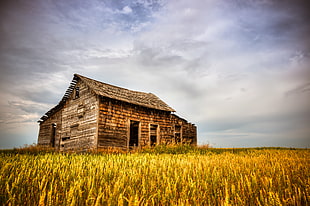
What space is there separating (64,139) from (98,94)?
6.15 metres

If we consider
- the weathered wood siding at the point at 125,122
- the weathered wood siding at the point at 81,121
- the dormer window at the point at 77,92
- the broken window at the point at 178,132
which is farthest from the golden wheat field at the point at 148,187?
the broken window at the point at 178,132

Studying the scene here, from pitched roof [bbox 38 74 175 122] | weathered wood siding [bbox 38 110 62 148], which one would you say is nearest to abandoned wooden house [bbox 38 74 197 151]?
pitched roof [bbox 38 74 175 122]

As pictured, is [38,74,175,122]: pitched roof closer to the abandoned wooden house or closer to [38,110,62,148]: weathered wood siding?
the abandoned wooden house

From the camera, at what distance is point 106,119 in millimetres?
13391

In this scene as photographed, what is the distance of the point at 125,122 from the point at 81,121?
132 inches

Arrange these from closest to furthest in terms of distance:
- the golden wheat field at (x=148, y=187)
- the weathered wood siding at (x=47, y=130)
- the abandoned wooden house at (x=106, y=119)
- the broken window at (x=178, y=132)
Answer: the golden wheat field at (x=148, y=187), the abandoned wooden house at (x=106, y=119), the broken window at (x=178, y=132), the weathered wood siding at (x=47, y=130)

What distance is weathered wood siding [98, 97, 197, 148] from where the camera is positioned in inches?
521

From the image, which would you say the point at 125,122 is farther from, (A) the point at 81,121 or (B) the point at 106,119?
(A) the point at 81,121

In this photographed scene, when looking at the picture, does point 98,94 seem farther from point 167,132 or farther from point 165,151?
point 167,132

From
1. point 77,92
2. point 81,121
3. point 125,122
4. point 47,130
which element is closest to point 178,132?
point 125,122

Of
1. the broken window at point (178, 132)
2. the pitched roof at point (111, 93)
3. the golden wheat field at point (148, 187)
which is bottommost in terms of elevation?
the golden wheat field at point (148, 187)

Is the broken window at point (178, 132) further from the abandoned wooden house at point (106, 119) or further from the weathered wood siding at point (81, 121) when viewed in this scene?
the weathered wood siding at point (81, 121)

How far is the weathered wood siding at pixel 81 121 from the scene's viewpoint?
13219 millimetres

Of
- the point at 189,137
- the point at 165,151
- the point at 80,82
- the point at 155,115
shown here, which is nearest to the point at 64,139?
the point at 80,82
